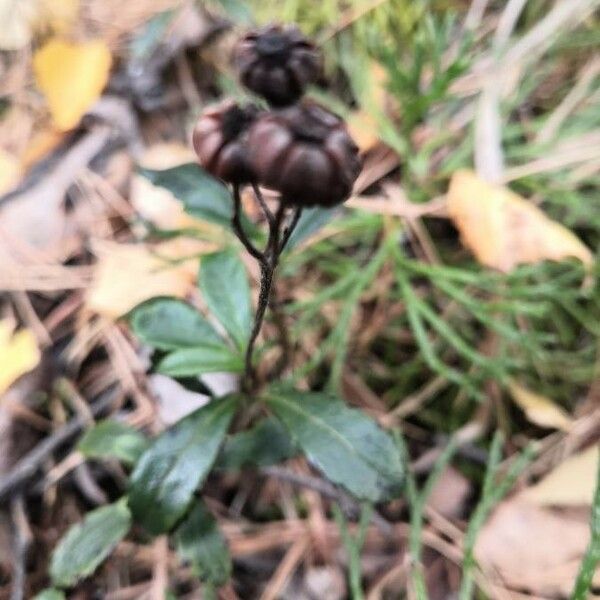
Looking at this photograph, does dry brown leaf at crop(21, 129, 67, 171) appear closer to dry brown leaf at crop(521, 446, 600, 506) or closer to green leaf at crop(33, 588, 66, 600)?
green leaf at crop(33, 588, 66, 600)

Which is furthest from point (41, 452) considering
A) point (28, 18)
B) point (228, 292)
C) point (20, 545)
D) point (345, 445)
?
point (28, 18)

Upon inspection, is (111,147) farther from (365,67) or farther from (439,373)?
(439,373)

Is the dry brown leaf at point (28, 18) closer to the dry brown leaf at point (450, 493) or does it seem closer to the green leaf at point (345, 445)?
the green leaf at point (345, 445)

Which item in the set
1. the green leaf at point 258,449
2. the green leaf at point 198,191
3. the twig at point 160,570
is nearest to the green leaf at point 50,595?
the twig at point 160,570

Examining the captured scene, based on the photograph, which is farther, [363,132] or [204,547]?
[363,132]

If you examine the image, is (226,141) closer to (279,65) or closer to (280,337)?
(279,65)

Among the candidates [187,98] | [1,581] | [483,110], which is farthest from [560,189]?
[1,581]

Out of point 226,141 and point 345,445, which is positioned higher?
point 226,141
